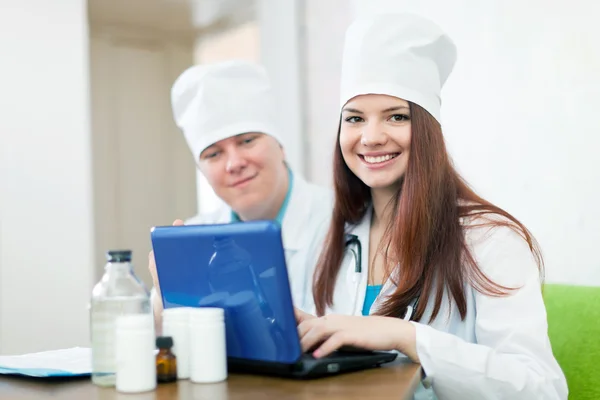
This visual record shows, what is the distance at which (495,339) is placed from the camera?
4.27 ft

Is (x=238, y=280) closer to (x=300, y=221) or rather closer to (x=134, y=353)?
(x=134, y=353)

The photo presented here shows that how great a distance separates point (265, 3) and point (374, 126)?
1.88m

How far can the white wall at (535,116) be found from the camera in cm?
206

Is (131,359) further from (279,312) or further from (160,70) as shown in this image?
(160,70)

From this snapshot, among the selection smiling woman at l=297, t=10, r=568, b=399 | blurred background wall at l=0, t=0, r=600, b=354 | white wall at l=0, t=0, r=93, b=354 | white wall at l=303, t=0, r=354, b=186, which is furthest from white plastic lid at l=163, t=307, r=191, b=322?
white wall at l=303, t=0, r=354, b=186

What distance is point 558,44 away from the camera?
84.4 inches

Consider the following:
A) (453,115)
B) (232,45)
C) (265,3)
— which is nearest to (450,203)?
(453,115)

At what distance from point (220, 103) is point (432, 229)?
97 centimetres

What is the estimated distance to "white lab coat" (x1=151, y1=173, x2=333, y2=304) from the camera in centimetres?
210

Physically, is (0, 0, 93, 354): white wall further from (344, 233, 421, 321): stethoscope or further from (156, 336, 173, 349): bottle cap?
(156, 336, 173, 349): bottle cap

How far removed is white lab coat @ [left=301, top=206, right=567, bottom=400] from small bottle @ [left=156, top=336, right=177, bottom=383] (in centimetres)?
40

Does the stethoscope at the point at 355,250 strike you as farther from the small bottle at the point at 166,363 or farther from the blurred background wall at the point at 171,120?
the blurred background wall at the point at 171,120

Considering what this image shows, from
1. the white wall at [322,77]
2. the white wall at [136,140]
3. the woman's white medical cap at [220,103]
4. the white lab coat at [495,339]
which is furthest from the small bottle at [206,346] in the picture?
the white wall at [136,140]

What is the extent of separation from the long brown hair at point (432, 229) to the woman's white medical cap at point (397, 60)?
0.05 m
